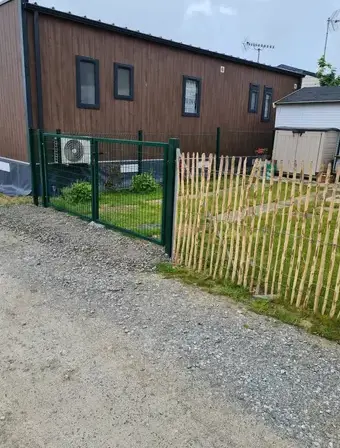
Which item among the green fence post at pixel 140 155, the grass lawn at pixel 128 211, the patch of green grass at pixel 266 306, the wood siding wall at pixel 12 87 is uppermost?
the wood siding wall at pixel 12 87

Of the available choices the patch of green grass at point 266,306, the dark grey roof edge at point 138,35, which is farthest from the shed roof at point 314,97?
the patch of green grass at point 266,306

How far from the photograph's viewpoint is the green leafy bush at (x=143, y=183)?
8.10 metres

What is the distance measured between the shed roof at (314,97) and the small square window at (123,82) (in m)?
6.74

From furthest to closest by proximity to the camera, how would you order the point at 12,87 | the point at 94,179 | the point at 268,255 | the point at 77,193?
the point at 12,87
the point at 77,193
the point at 94,179
the point at 268,255

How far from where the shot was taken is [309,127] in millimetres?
13789

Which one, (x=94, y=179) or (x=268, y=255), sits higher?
(x=94, y=179)

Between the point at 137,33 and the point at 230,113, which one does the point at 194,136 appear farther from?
the point at 137,33

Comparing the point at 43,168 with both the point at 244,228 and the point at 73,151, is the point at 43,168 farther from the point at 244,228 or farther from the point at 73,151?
the point at 244,228

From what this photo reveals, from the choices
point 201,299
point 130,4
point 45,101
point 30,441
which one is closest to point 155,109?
point 45,101

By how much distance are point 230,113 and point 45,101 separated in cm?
728

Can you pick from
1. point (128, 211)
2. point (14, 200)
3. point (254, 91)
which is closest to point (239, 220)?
point (128, 211)

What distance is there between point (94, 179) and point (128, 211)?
0.79m

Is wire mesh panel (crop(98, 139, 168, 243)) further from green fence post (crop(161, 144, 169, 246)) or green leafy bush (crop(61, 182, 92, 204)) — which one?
green leafy bush (crop(61, 182, 92, 204))

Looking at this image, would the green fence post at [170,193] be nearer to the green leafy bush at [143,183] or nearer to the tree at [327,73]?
the green leafy bush at [143,183]
